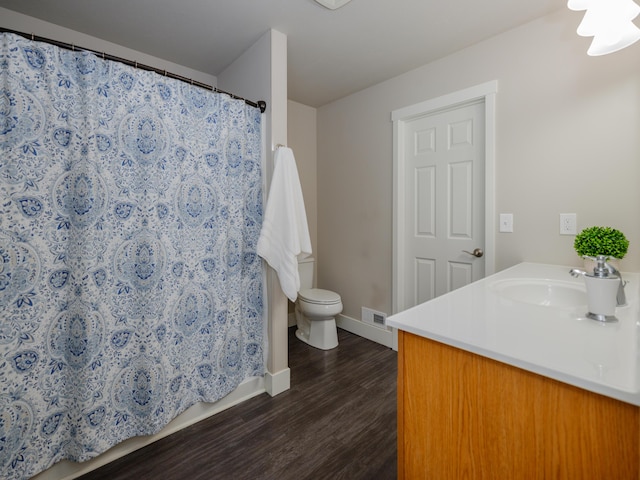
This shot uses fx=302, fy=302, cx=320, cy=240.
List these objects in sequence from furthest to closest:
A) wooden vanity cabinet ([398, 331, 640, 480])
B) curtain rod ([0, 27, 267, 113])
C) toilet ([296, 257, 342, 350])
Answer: toilet ([296, 257, 342, 350]), curtain rod ([0, 27, 267, 113]), wooden vanity cabinet ([398, 331, 640, 480])

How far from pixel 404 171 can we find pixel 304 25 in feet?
4.29

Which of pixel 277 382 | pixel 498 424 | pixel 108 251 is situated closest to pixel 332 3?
pixel 108 251

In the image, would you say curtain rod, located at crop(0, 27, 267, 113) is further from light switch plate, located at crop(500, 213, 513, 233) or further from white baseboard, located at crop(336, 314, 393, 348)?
white baseboard, located at crop(336, 314, 393, 348)

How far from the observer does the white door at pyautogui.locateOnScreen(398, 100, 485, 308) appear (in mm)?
2172

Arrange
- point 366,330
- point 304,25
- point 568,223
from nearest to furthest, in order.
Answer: point 568,223, point 304,25, point 366,330

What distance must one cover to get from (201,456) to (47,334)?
0.89 meters

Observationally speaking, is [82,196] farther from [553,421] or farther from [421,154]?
[421,154]

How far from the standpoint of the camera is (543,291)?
1.42 m

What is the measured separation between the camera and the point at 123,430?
1452mm

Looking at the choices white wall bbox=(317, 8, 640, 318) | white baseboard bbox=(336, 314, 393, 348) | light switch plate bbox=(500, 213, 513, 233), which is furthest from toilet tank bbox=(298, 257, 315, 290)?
light switch plate bbox=(500, 213, 513, 233)

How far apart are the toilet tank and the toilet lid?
0.14m

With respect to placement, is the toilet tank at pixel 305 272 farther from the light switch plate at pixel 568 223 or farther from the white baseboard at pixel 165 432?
the light switch plate at pixel 568 223

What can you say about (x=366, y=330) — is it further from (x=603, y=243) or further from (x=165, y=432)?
(x=603, y=243)

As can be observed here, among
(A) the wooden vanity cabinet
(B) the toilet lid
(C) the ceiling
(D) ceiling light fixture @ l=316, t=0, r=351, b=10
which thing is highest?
(C) the ceiling
